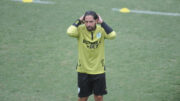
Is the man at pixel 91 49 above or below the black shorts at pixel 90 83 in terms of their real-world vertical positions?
above

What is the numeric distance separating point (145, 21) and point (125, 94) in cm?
425

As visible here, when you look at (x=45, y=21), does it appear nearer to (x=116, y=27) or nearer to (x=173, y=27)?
(x=116, y=27)

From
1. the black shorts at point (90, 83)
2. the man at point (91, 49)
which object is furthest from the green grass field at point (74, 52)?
the man at point (91, 49)

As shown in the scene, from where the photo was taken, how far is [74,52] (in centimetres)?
855

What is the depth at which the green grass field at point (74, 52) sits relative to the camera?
6824 mm

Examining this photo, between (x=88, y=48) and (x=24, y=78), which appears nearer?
(x=88, y=48)

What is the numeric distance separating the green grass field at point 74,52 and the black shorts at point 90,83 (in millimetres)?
987

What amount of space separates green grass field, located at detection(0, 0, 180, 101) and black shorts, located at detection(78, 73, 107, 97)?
3.24 ft

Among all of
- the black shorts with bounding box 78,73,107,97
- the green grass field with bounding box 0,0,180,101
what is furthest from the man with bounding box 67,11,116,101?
the green grass field with bounding box 0,0,180,101

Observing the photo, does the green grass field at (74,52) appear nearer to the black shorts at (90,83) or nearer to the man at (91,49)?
the black shorts at (90,83)

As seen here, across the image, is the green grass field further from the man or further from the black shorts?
the man

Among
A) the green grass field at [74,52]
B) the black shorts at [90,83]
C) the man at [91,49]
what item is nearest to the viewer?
the man at [91,49]

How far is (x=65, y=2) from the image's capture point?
1170cm

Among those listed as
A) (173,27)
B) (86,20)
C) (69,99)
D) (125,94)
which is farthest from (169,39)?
(86,20)
